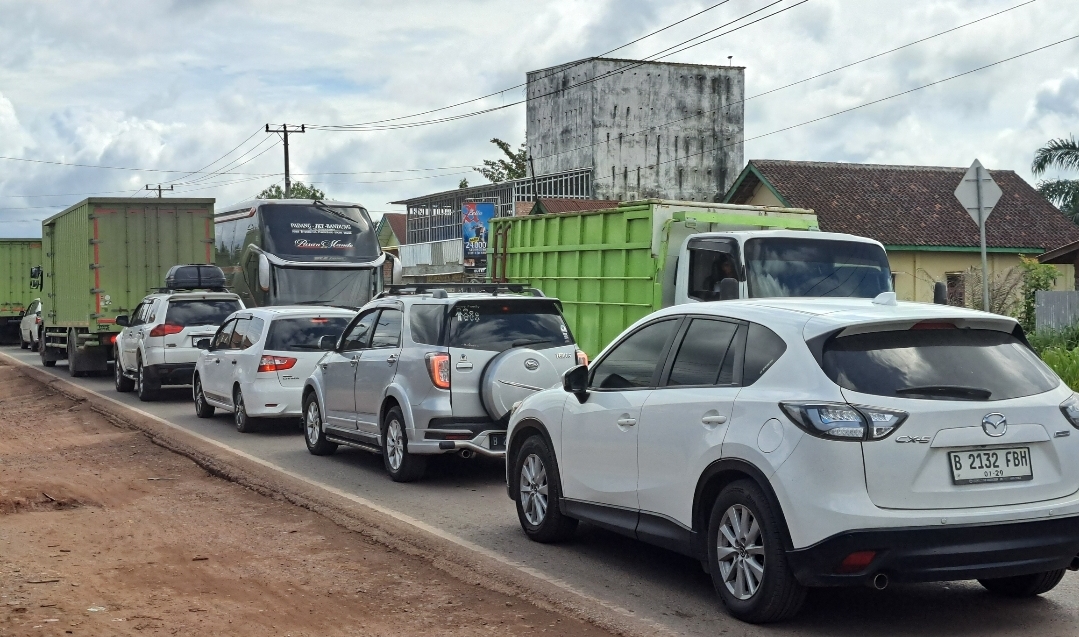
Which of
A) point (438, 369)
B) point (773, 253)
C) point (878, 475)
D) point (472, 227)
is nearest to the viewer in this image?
point (878, 475)

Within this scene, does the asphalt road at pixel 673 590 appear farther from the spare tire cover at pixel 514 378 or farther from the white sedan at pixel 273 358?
the white sedan at pixel 273 358

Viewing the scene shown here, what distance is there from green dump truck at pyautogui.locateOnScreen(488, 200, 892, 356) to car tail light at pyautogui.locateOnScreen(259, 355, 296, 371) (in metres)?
4.29

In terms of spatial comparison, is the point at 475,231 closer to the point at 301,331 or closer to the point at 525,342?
the point at 301,331

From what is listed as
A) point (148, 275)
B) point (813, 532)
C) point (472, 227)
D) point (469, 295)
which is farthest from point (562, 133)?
point (813, 532)

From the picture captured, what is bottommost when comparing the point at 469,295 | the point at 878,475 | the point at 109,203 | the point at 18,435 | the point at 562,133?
the point at 18,435

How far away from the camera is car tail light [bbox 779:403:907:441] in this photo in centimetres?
597

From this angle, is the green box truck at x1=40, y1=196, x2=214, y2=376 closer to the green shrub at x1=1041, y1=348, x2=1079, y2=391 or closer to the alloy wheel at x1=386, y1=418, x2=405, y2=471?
the alloy wheel at x1=386, y1=418, x2=405, y2=471

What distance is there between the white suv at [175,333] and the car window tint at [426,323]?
1027 centimetres

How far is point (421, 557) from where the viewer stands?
824 centimetres

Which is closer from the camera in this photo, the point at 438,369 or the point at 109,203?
the point at 438,369

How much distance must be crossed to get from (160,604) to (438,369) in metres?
4.43

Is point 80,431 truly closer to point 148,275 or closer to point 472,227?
point 148,275

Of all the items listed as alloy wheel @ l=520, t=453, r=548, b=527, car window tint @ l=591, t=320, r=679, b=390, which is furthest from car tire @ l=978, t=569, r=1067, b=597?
alloy wheel @ l=520, t=453, r=548, b=527

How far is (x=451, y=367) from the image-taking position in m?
11.1
